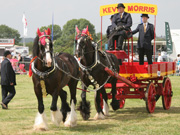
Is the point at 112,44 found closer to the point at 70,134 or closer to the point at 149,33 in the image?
the point at 149,33

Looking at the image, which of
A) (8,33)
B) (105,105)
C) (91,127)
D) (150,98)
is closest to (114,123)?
(91,127)

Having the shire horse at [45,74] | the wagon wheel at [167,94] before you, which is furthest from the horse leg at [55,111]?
the wagon wheel at [167,94]

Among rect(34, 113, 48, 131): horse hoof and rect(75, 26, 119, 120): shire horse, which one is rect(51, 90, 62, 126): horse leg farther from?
rect(75, 26, 119, 120): shire horse

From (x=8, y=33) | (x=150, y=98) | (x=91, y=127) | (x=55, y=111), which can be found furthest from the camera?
(x=8, y=33)

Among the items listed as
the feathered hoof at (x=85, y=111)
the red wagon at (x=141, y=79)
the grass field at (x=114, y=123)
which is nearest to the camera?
the grass field at (x=114, y=123)

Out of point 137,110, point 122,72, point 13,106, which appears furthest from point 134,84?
point 13,106

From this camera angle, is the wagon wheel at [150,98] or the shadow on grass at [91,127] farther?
the wagon wheel at [150,98]

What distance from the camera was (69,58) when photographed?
29.5 feet

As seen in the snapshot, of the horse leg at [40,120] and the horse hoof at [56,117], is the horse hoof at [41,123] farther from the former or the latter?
the horse hoof at [56,117]

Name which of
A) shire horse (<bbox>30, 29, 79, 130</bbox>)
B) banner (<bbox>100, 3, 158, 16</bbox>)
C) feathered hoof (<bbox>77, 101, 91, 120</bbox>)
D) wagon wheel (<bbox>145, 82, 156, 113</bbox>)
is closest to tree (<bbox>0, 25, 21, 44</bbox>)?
banner (<bbox>100, 3, 158, 16</bbox>)

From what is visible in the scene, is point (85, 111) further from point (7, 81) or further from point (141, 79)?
point (7, 81)

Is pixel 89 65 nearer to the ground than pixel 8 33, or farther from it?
nearer to the ground

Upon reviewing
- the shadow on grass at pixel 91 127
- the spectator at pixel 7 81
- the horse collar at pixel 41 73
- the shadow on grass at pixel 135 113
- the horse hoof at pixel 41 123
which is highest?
the horse collar at pixel 41 73

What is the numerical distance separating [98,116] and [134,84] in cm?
147
